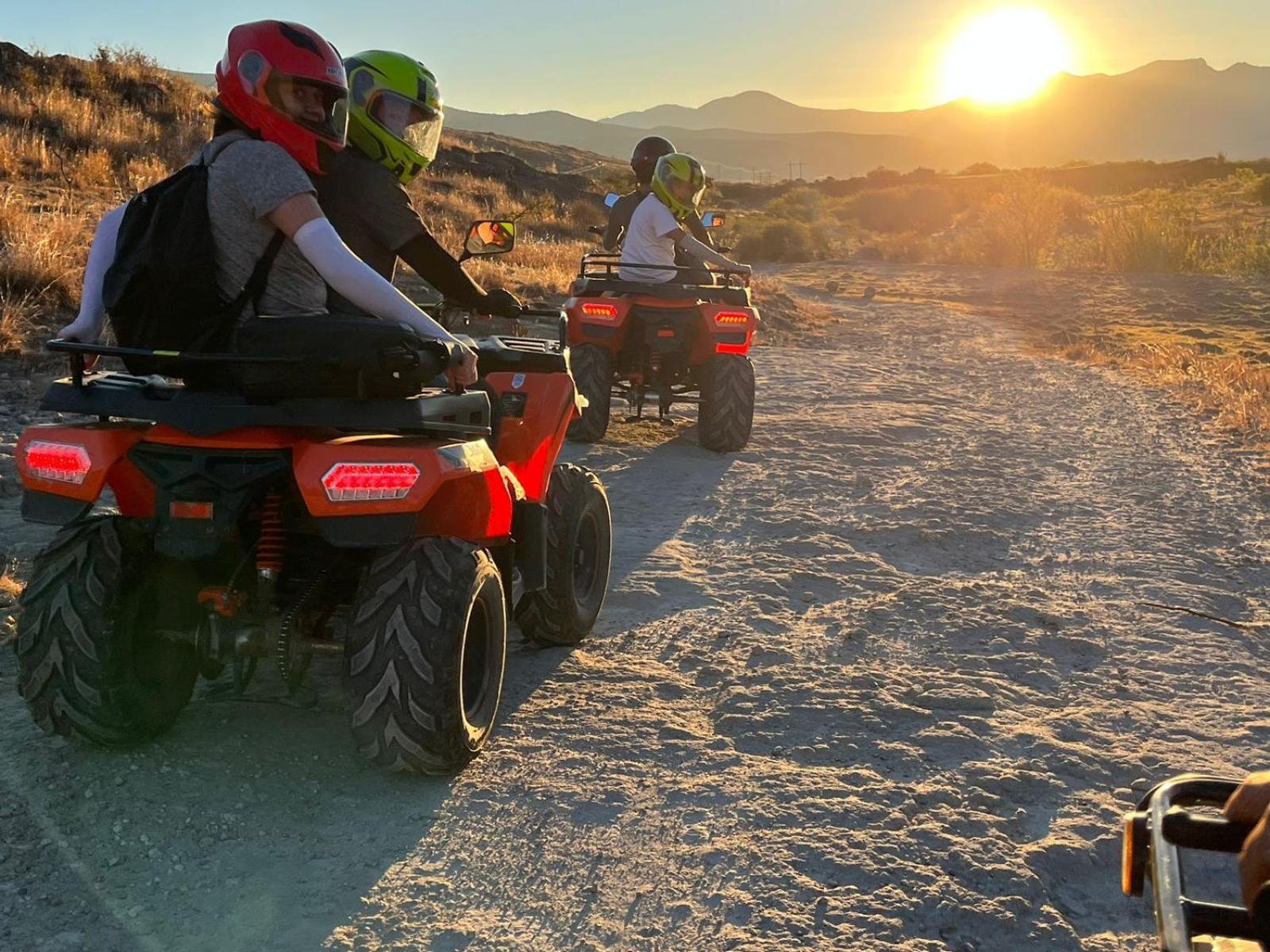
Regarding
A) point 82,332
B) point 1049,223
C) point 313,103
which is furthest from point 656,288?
point 1049,223

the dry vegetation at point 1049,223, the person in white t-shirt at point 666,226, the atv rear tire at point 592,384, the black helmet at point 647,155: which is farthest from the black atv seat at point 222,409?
the dry vegetation at point 1049,223

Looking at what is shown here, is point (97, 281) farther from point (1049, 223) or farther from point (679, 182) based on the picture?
point (1049, 223)

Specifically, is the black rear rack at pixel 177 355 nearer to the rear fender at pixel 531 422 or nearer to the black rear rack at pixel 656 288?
the rear fender at pixel 531 422

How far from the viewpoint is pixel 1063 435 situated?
9.52 meters

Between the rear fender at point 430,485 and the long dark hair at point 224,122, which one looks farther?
the long dark hair at point 224,122

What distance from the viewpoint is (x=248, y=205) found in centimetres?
321

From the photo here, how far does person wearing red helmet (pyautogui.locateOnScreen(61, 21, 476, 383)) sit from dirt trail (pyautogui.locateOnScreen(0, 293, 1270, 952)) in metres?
1.21

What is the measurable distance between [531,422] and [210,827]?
5.55 feet

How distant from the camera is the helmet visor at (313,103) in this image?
131 inches

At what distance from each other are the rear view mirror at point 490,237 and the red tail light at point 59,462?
1.50 metres

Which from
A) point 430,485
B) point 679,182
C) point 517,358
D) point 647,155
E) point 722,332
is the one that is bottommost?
point 430,485

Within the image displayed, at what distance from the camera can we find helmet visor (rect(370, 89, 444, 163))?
425 centimetres

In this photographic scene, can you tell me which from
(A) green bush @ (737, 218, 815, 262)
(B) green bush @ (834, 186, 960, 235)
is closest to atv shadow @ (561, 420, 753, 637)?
(A) green bush @ (737, 218, 815, 262)

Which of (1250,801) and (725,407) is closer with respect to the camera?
(1250,801)
